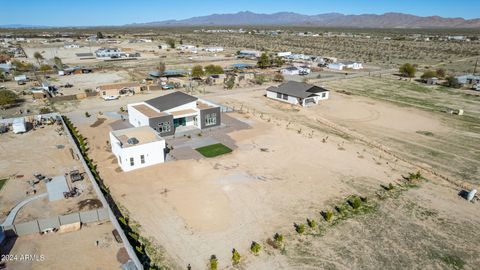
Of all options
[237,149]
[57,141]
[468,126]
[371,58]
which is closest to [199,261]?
[237,149]

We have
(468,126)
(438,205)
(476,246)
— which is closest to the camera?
(476,246)

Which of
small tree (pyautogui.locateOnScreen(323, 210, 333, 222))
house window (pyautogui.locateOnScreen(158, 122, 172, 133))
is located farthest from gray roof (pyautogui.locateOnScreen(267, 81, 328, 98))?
small tree (pyautogui.locateOnScreen(323, 210, 333, 222))

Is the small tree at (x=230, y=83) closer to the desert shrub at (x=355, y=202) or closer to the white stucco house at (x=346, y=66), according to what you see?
the white stucco house at (x=346, y=66)

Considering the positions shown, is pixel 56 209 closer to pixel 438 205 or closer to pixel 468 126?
pixel 438 205

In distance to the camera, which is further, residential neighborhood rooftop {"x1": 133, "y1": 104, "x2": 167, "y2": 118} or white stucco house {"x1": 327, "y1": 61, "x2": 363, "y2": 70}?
white stucco house {"x1": 327, "y1": 61, "x2": 363, "y2": 70}

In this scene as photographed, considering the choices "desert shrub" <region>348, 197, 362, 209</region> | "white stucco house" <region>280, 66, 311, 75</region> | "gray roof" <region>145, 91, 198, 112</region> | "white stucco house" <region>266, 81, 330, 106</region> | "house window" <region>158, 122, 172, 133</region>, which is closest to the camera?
"desert shrub" <region>348, 197, 362, 209</region>

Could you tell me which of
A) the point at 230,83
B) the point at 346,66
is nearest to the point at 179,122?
the point at 230,83

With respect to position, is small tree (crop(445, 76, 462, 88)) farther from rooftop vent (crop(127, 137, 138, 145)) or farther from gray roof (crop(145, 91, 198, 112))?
rooftop vent (crop(127, 137, 138, 145))
